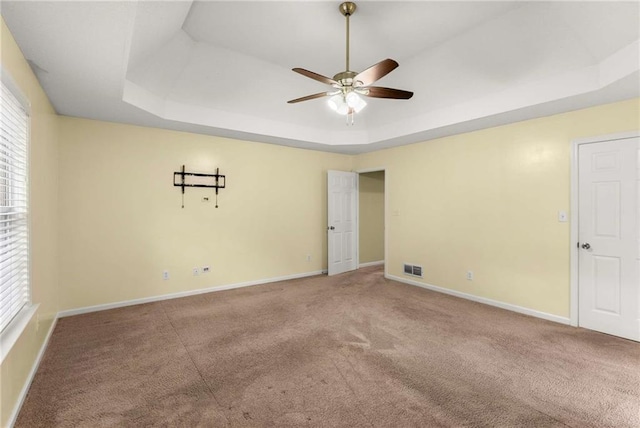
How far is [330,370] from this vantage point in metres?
2.51

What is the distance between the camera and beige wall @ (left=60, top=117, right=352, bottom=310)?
12.5ft

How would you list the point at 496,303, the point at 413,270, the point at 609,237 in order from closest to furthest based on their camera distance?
the point at 609,237
the point at 496,303
the point at 413,270

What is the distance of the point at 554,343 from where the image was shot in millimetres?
3006

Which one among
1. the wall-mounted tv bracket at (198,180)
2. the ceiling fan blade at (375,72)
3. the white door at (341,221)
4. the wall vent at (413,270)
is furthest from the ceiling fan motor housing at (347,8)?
the wall vent at (413,270)

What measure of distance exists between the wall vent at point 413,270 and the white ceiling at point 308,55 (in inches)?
88.8

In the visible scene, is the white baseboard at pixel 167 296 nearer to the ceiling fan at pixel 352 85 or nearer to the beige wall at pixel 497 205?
the beige wall at pixel 497 205

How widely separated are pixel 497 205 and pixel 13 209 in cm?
512

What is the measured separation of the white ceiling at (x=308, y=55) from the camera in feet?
7.47

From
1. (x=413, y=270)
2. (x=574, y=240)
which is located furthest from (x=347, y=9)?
(x=413, y=270)

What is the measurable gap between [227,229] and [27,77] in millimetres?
2971

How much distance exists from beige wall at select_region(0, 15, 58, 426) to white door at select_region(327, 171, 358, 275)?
4039 mm

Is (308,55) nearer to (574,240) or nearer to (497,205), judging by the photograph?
(497,205)

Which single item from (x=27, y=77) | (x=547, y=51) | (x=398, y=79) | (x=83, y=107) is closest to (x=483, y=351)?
(x=547, y=51)

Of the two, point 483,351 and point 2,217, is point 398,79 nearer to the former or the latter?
point 483,351
